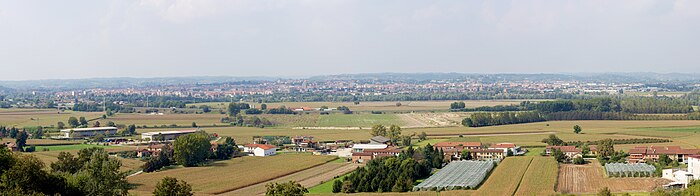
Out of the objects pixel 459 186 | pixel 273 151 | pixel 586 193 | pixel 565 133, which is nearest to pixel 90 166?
pixel 459 186

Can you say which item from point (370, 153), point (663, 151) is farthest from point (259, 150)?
point (663, 151)

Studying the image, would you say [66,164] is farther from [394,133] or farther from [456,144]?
[394,133]

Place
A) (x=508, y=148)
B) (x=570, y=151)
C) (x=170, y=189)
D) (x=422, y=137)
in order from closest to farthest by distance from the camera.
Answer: (x=170, y=189)
(x=570, y=151)
(x=508, y=148)
(x=422, y=137)

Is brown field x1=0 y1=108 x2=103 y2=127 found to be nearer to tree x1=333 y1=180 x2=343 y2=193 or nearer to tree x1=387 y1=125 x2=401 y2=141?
tree x1=387 y1=125 x2=401 y2=141

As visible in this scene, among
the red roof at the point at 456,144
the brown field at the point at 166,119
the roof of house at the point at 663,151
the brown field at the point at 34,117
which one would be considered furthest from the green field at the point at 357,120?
the roof of house at the point at 663,151

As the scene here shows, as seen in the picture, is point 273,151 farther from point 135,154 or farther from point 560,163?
point 560,163

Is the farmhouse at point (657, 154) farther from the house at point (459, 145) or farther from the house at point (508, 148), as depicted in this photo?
the house at point (459, 145)
